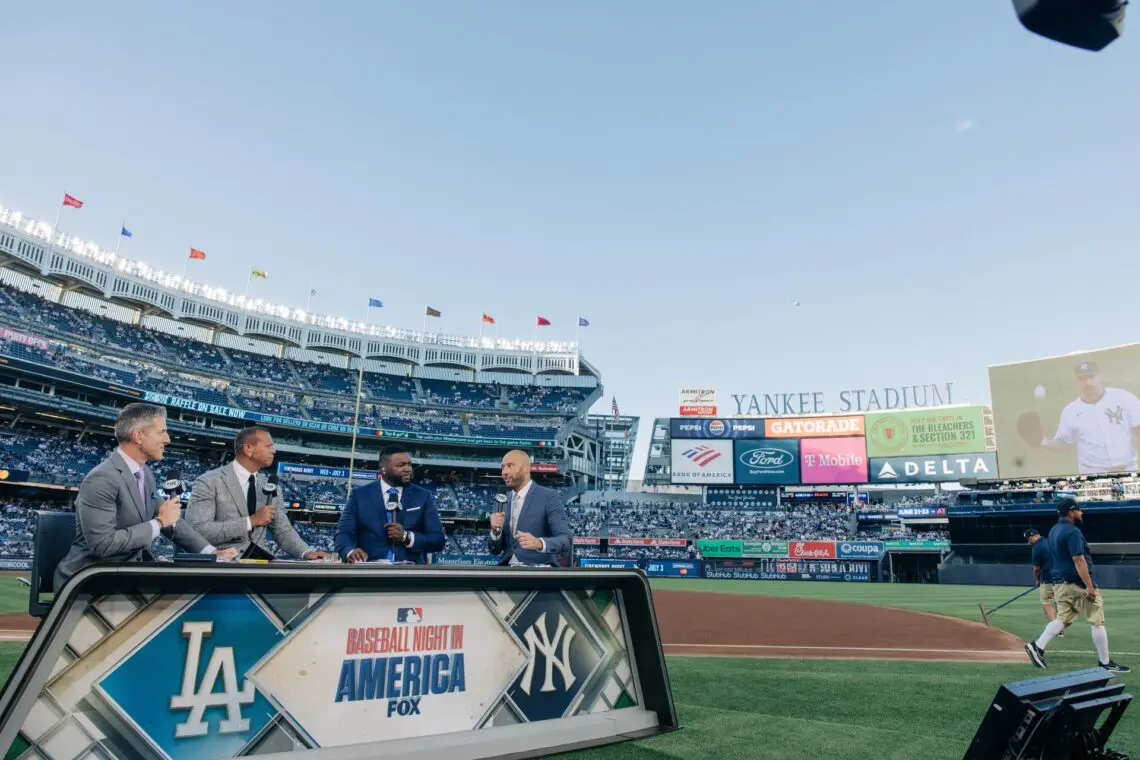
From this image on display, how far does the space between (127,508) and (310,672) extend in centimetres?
171

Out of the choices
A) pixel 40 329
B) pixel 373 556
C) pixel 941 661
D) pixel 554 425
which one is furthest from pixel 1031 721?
pixel 554 425

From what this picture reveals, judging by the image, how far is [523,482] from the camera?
5.89 meters

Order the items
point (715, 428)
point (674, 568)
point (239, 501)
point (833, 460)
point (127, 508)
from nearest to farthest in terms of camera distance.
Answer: point (127, 508)
point (239, 501)
point (674, 568)
point (833, 460)
point (715, 428)

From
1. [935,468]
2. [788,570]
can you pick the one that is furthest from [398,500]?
[935,468]

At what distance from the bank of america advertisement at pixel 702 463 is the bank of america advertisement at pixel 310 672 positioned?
48.7 meters

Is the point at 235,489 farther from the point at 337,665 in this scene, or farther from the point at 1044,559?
the point at 1044,559

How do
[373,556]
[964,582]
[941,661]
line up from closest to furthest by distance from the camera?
[373,556] < [941,661] < [964,582]

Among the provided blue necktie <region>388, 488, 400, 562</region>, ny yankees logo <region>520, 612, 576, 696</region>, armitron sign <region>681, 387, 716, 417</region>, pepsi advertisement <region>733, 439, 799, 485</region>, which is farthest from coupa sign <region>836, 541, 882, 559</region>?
ny yankees logo <region>520, 612, 576, 696</region>

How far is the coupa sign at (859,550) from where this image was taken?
4091cm

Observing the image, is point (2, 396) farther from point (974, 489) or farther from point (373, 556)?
point (974, 489)

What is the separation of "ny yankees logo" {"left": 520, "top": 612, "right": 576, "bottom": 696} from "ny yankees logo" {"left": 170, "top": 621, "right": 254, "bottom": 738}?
1.52 metres

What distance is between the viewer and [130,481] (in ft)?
13.1

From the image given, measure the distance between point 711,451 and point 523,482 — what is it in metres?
48.0

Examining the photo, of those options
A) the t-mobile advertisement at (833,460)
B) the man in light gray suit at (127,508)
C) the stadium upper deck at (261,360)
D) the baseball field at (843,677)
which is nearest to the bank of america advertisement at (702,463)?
the t-mobile advertisement at (833,460)
